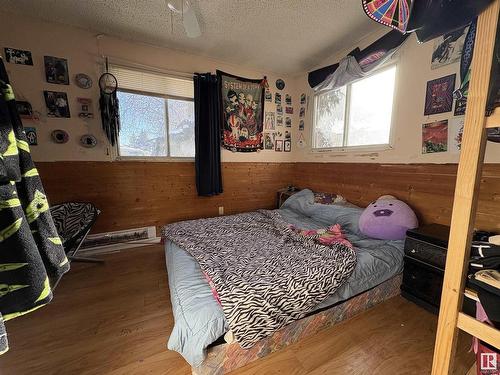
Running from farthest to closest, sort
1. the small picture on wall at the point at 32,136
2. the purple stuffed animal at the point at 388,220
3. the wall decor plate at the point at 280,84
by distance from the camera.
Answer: the wall decor plate at the point at 280,84, the small picture on wall at the point at 32,136, the purple stuffed animal at the point at 388,220

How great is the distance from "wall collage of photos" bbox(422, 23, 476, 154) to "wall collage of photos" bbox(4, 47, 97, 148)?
3.50 meters

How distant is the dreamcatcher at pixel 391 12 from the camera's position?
2.31 feet

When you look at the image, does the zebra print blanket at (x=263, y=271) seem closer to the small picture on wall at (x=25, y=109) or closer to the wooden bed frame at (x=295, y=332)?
the wooden bed frame at (x=295, y=332)

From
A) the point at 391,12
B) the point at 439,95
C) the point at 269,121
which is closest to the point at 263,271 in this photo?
the point at 391,12

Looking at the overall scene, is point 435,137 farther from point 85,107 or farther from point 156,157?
point 85,107

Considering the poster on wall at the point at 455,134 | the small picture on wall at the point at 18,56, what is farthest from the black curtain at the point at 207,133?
the poster on wall at the point at 455,134

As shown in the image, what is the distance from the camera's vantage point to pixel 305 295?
1.22 m

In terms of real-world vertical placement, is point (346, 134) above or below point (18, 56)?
below

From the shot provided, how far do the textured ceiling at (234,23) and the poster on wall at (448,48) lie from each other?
0.63 metres

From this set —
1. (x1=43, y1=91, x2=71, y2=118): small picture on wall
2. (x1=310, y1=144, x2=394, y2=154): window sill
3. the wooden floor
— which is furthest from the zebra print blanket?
(x1=43, y1=91, x2=71, y2=118): small picture on wall

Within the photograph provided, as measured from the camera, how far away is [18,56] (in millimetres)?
2064

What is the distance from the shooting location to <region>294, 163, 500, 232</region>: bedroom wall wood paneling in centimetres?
155

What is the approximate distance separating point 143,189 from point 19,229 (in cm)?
228

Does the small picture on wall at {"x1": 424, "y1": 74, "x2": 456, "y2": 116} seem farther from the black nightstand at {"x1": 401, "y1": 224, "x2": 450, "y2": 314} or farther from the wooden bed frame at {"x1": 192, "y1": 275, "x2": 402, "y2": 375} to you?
the wooden bed frame at {"x1": 192, "y1": 275, "x2": 402, "y2": 375}
